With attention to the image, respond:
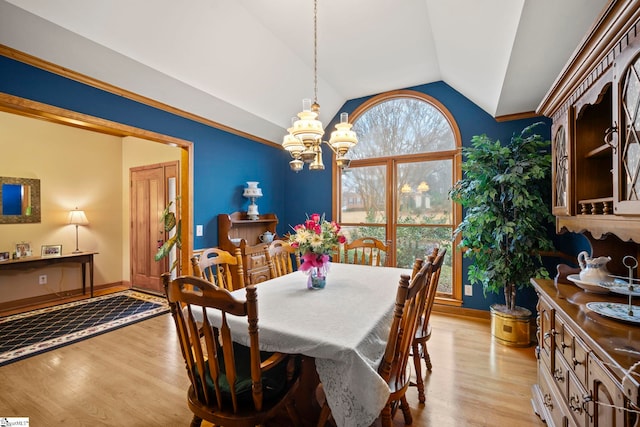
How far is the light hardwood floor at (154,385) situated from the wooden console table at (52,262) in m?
1.98

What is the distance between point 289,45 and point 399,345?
3.11m

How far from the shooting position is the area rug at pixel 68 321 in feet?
9.54

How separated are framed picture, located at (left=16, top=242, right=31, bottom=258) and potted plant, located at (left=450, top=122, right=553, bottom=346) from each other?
5.90 m

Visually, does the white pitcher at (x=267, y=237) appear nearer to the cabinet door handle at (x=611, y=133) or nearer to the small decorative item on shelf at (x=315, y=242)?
the small decorative item on shelf at (x=315, y=242)

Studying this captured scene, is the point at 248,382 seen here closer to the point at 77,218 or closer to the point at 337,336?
the point at 337,336

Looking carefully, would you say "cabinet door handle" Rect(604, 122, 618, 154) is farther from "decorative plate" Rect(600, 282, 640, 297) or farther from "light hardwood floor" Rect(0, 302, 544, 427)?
"light hardwood floor" Rect(0, 302, 544, 427)

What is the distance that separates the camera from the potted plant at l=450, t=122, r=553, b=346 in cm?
279

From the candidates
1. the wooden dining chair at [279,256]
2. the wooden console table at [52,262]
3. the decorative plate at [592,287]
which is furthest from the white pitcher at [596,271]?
the wooden console table at [52,262]

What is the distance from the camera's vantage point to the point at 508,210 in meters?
2.98

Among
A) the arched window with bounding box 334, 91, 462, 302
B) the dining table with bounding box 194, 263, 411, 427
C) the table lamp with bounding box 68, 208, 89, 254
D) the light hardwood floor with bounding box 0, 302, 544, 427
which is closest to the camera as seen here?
the dining table with bounding box 194, 263, 411, 427

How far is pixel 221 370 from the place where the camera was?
5.03 ft

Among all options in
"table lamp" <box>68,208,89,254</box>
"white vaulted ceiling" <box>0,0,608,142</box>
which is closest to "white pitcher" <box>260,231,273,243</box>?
"white vaulted ceiling" <box>0,0,608,142</box>

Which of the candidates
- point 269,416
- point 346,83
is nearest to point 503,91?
point 346,83

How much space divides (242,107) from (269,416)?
337 cm
